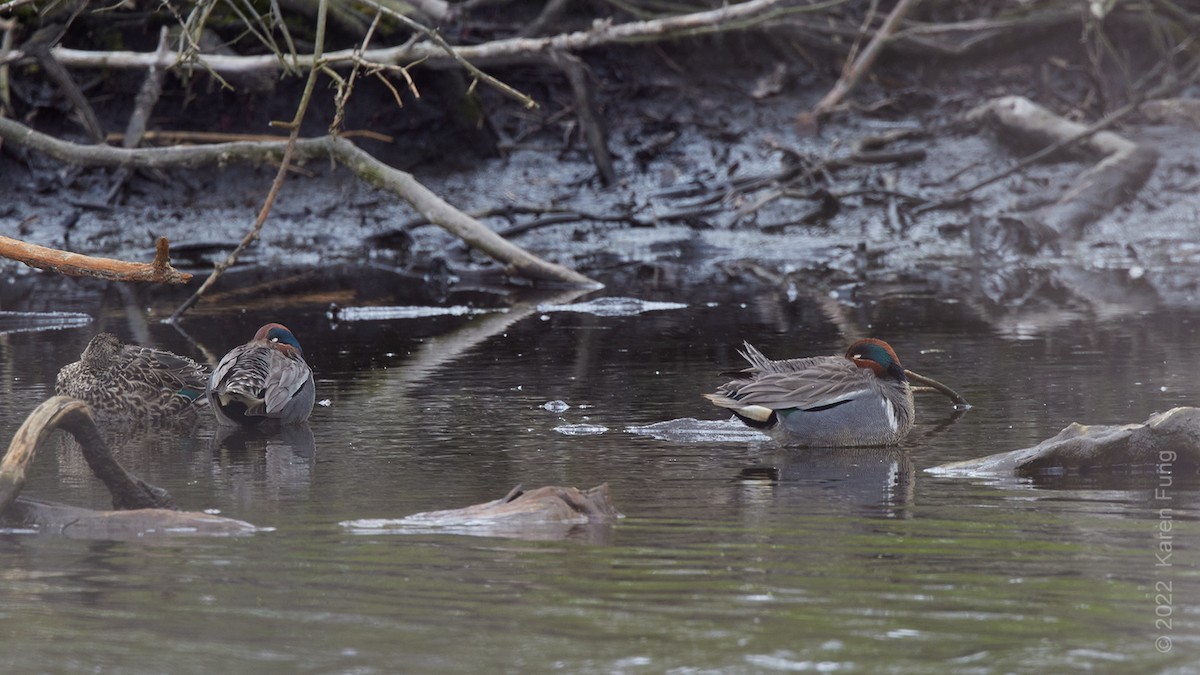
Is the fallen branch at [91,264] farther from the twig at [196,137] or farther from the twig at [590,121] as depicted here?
the twig at [590,121]

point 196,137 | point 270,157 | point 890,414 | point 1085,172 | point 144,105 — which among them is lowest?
point 890,414

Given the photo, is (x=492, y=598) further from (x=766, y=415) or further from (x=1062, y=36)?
(x=1062, y=36)

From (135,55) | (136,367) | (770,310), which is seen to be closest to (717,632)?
(136,367)

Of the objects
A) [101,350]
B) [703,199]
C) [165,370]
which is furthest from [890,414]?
[703,199]

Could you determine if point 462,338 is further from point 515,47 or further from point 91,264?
point 91,264

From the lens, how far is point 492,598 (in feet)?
14.4

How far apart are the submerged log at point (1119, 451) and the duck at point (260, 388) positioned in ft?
10.8

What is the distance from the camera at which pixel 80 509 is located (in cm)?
532

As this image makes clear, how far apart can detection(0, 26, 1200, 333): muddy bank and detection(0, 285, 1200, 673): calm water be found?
16.3ft

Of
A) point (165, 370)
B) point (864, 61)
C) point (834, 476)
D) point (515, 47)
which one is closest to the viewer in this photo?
point (834, 476)

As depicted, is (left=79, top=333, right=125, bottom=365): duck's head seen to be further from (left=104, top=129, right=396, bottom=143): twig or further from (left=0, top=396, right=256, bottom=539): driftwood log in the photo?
(left=104, top=129, right=396, bottom=143): twig

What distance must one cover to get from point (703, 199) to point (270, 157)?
19.0 feet

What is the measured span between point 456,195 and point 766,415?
9913mm

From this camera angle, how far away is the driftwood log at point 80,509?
5.09 metres
